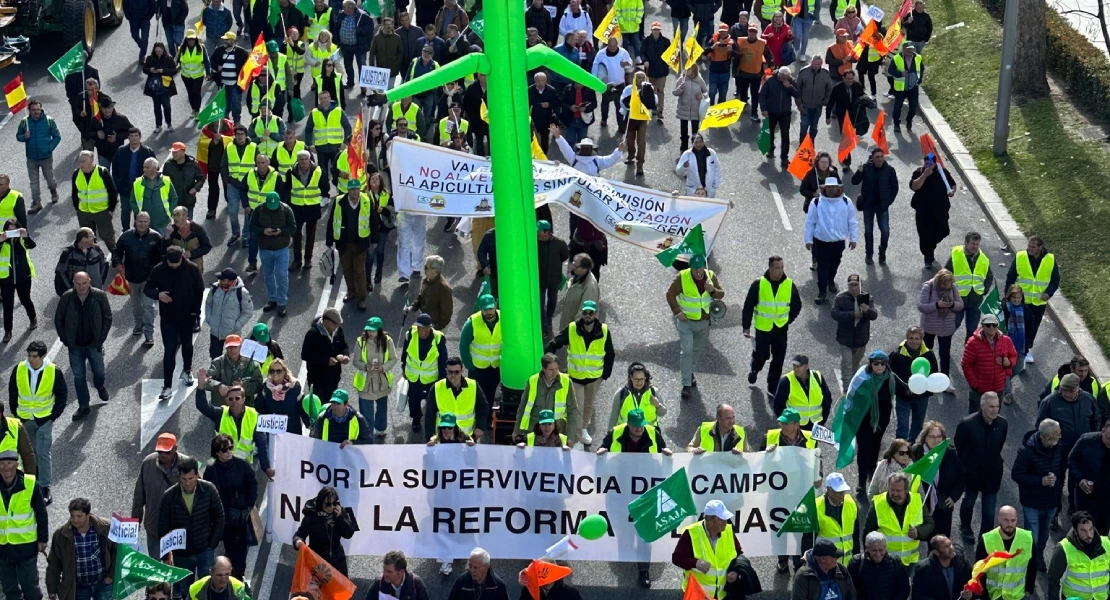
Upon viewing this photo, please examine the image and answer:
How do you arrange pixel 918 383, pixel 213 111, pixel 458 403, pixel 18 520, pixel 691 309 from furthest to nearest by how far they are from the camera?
pixel 213 111 < pixel 691 309 < pixel 918 383 < pixel 458 403 < pixel 18 520

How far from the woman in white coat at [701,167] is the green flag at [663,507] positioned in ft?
26.9

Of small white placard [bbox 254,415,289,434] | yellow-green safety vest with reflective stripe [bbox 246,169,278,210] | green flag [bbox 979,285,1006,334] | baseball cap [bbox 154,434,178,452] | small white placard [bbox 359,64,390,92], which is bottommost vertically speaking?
green flag [bbox 979,285,1006,334]

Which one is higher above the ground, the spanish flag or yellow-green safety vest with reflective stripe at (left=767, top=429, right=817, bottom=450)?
the spanish flag

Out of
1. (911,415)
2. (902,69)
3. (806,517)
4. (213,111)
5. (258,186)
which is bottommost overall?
(911,415)

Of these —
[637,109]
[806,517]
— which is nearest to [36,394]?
[806,517]

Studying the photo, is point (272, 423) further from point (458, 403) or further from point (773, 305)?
point (773, 305)

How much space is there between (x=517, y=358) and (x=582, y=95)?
8.52 metres

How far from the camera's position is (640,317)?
72.0ft

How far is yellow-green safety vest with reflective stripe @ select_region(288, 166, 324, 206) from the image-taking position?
22.5 m

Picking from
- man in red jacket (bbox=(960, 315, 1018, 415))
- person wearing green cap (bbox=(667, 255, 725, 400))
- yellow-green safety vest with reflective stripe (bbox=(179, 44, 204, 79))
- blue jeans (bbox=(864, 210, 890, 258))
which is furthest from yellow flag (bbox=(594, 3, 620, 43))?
man in red jacket (bbox=(960, 315, 1018, 415))

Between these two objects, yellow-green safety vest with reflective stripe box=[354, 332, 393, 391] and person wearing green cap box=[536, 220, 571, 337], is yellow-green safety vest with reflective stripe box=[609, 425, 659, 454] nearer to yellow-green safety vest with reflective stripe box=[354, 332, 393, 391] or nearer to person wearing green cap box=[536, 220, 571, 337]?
yellow-green safety vest with reflective stripe box=[354, 332, 393, 391]

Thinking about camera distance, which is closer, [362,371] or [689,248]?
[362,371]

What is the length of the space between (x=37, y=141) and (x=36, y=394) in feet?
24.1

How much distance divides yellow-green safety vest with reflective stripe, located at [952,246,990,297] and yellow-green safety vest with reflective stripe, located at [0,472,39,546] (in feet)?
31.9
